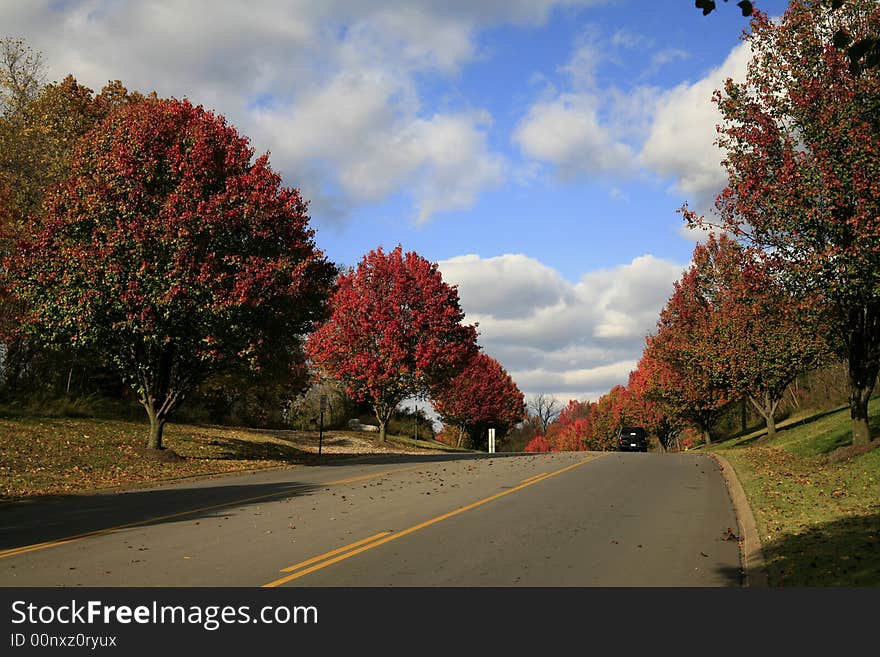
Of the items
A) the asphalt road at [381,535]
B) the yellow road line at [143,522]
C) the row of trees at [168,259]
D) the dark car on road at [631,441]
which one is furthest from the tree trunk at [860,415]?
the dark car on road at [631,441]

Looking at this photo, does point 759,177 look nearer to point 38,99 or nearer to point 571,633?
point 571,633

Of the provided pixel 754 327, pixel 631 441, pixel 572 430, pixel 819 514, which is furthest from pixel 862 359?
pixel 572 430

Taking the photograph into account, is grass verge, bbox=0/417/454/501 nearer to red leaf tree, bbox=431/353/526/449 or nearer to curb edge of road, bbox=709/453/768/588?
curb edge of road, bbox=709/453/768/588

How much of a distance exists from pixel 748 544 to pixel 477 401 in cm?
5666

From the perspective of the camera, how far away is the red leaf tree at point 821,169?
1759 cm

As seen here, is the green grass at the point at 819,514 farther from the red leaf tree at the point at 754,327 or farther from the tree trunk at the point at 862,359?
the red leaf tree at the point at 754,327

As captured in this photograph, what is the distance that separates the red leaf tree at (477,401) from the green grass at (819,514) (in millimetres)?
40301

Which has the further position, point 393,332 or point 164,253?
point 393,332

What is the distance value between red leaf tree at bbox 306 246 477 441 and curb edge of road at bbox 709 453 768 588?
24.0 meters

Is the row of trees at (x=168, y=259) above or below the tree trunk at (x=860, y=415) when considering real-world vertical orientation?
above

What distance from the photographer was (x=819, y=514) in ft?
37.9

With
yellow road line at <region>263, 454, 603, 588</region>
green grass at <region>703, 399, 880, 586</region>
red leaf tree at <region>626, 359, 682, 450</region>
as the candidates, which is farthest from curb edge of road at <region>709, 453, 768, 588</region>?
red leaf tree at <region>626, 359, 682, 450</region>

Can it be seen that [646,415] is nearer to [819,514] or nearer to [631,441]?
[631,441]

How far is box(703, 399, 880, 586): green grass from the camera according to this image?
7.85 m
